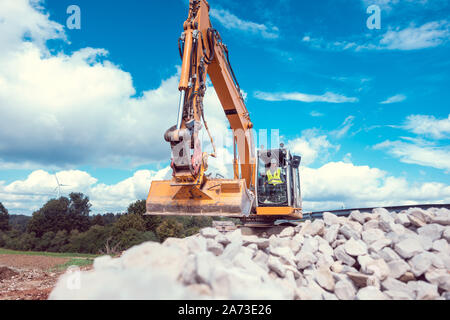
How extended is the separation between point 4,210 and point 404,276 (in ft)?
205

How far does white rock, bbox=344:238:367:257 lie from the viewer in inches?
201

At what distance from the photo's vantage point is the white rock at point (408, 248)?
4.98 m

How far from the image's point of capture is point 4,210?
52.4 meters

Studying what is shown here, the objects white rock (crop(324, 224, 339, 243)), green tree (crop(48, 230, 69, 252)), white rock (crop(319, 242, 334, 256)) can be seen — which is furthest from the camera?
green tree (crop(48, 230, 69, 252))

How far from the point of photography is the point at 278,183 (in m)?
9.38

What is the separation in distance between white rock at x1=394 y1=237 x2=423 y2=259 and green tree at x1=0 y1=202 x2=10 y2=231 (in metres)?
60.1

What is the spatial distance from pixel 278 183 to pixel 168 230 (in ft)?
79.8

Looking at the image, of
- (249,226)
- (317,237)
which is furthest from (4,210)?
(317,237)

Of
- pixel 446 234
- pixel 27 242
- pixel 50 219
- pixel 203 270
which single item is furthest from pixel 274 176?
pixel 50 219

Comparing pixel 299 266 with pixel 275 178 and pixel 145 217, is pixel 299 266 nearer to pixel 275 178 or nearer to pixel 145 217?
pixel 275 178

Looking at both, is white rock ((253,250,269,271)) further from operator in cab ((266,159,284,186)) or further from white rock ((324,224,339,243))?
operator in cab ((266,159,284,186))

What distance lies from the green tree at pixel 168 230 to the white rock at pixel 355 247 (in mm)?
27439

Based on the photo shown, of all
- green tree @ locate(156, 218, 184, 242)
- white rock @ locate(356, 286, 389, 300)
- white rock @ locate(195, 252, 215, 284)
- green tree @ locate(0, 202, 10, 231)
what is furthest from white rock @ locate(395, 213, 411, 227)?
green tree @ locate(0, 202, 10, 231)
